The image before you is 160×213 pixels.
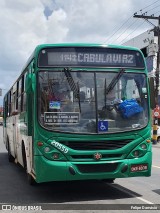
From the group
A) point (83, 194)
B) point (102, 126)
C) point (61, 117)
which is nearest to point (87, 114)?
point (102, 126)

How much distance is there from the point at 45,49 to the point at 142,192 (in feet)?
12.5

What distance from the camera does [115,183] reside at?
10273 mm

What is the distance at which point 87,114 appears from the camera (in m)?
8.16

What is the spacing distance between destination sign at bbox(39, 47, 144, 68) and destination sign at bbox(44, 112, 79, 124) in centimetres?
108

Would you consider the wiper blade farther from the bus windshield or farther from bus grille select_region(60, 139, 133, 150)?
bus grille select_region(60, 139, 133, 150)

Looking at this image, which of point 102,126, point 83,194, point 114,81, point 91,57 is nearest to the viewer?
point 102,126

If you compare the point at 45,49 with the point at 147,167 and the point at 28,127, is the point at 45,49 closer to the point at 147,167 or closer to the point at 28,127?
the point at 28,127

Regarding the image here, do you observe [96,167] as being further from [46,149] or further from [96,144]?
[46,149]

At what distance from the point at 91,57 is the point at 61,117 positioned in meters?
1.52

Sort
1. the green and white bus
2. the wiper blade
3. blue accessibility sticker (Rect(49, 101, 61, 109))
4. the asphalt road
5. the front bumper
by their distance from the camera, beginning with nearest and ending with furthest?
the asphalt road
the front bumper
the green and white bus
blue accessibility sticker (Rect(49, 101, 61, 109))
the wiper blade

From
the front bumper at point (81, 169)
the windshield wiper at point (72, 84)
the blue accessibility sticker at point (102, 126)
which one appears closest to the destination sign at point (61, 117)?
the windshield wiper at point (72, 84)

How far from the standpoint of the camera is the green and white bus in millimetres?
7934

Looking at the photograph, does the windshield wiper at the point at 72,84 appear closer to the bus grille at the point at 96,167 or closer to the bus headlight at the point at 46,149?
the bus headlight at the point at 46,149

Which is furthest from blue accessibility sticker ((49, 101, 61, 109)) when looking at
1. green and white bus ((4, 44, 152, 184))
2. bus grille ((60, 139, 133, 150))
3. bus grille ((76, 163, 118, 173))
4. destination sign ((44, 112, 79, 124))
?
bus grille ((76, 163, 118, 173))
